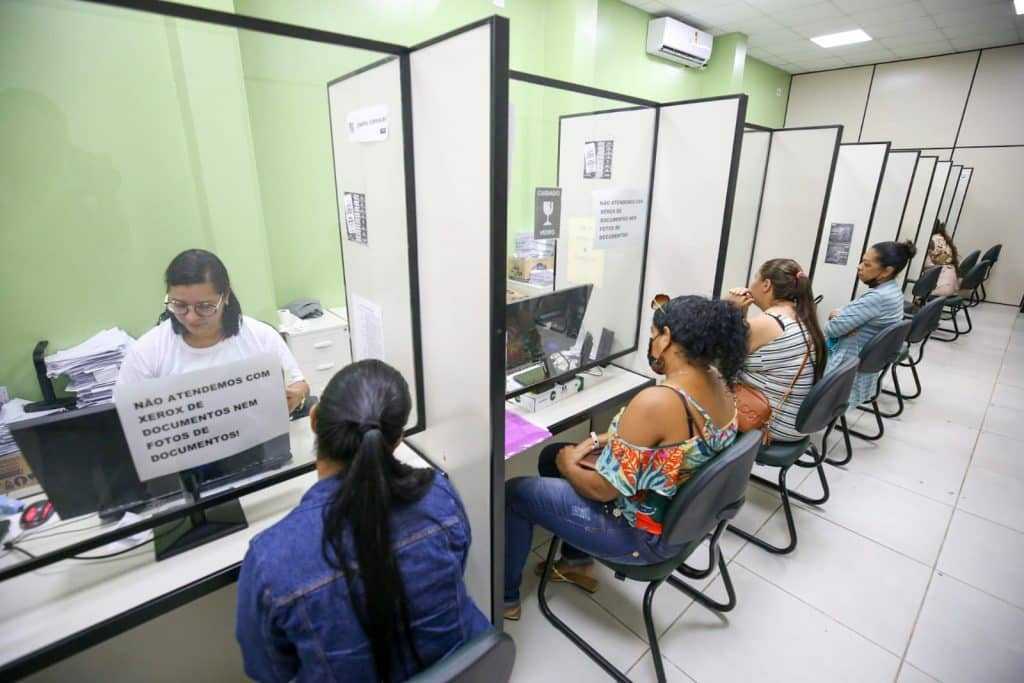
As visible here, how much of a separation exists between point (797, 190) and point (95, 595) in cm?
334

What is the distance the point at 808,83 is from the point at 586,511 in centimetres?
820

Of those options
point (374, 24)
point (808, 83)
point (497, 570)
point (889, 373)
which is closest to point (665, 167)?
point (497, 570)

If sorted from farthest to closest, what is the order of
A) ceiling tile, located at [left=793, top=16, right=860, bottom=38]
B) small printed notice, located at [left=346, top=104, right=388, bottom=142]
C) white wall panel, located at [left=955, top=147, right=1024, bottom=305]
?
white wall panel, located at [left=955, top=147, right=1024, bottom=305] → ceiling tile, located at [left=793, top=16, right=860, bottom=38] → small printed notice, located at [left=346, top=104, right=388, bottom=142]

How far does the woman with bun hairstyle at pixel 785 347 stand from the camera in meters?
1.88

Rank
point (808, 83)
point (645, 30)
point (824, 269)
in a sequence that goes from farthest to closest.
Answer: point (808, 83) → point (645, 30) → point (824, 269)

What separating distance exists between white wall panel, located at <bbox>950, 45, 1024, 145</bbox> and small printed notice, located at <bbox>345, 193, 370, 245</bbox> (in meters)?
7.85

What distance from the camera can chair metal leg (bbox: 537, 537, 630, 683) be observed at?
147 centimetres

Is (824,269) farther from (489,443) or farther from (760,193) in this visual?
(489,443)

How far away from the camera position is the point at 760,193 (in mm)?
2801

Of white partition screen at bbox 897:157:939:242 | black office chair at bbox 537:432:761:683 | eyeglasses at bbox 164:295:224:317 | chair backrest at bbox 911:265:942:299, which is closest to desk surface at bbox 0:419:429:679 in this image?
eyeglasses at bbox 164:295:224:317

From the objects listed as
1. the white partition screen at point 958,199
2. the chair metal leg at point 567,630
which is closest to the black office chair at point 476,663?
the chair metal leg at point 567,630

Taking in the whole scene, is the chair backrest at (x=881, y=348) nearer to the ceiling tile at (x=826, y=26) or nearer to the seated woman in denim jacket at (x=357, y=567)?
the seated woman in denim jacket at (x=357, y=567)

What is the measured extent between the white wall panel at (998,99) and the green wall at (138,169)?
295 inches

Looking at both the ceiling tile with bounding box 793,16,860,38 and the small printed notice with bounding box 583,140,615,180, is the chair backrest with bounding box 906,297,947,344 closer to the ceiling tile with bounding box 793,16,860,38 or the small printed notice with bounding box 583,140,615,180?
the small printed notice with bounding box 583,140,615,180
